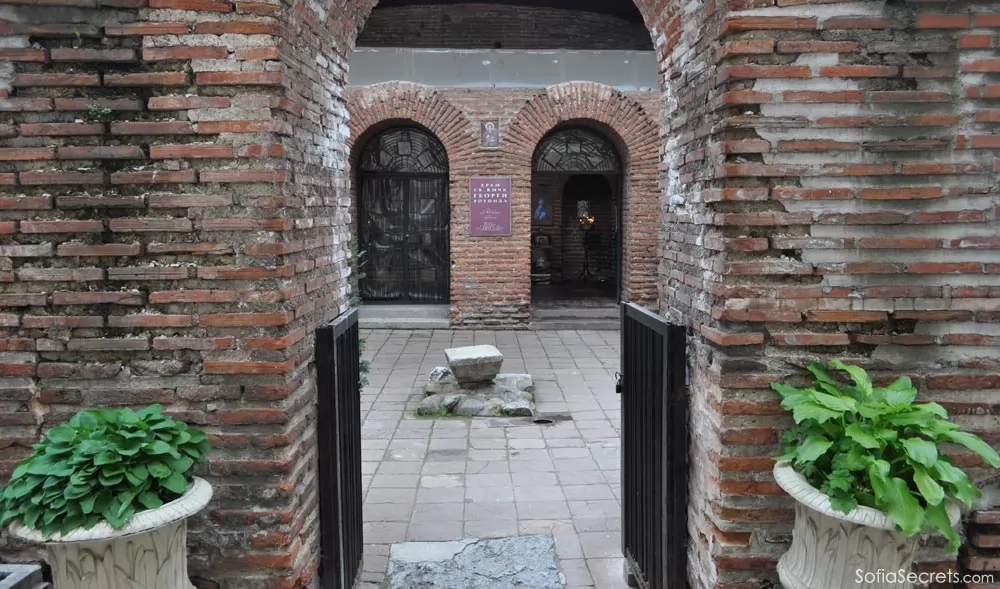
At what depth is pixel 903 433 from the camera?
2.29 metres

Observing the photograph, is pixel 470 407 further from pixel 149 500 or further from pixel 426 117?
pixel 426 117

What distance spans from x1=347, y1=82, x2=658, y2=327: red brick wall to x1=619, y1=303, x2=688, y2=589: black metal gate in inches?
286

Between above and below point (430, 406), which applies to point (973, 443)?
above

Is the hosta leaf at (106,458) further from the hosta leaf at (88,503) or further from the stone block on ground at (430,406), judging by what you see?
the stone block on ground at (430,406)

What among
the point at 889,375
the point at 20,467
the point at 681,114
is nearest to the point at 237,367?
the point at 20,467

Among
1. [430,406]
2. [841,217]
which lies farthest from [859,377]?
[430,406]

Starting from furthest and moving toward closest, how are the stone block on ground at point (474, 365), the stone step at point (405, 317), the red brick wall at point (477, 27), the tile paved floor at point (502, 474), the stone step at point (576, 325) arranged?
1. the red brick wall at point (477, 27)
2. the stone step at point (576, 325)
3. the stone step at point (405, 317)
4. the stone block on ground at point (474, 365)
5. the tile paved floor at point (502, 474)

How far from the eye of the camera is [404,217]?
11867 mm

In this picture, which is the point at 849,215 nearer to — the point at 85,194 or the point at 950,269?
the point at 950,269

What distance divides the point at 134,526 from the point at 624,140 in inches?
389

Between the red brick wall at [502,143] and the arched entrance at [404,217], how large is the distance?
0.58 m

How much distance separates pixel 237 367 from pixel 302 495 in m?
0.66

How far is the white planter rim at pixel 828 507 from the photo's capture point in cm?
216

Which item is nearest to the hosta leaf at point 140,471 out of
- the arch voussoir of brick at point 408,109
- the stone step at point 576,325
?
the arch voussoir of brick at point 408,109
